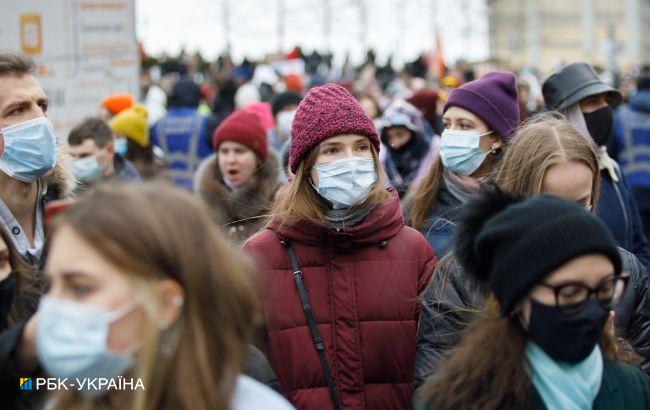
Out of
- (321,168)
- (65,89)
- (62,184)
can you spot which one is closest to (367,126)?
(321,168)

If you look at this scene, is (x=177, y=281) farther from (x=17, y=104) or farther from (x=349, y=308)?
(x=17, y=104)

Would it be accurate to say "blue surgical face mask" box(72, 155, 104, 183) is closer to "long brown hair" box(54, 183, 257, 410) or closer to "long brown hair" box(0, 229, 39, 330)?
"long brown hair" box(0, 229, 39, 330)

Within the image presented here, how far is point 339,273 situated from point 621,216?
7.28 ft

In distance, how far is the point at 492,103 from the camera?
16.4 feet

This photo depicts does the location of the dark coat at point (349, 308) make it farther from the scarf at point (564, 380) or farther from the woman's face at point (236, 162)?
the woman's face at point (236, 162)

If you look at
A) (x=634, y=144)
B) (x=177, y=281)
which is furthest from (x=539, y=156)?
(x=634, y=144)

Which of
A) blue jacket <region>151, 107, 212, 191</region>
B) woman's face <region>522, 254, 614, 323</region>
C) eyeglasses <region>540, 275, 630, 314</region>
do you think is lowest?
blue jacket <region>151, 107, 212, 191</region>

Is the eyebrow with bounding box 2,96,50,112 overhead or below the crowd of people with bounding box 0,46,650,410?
overhead

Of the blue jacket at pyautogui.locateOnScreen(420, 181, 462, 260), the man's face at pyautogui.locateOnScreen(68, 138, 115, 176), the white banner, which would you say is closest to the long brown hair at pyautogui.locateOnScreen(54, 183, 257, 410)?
the blue jacket at pyautogui.locateOnScreen(420, 181, 462, 260)

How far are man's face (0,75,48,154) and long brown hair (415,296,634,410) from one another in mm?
2346

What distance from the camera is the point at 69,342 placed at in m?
2.36

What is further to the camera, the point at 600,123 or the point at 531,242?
the point at 600,123

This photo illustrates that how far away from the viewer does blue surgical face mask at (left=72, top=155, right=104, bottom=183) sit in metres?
7.06

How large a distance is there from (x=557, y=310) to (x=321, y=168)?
5.47 ft
